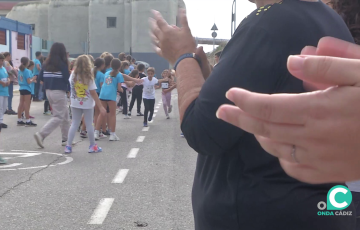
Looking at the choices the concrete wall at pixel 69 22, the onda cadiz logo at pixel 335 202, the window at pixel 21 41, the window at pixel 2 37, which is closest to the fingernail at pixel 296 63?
the onda cadiz logo at pixel 335 202

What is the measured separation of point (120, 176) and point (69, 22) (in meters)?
47.2

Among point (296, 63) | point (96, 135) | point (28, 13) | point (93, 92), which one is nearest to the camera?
point (296, 63)

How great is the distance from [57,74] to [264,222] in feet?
27.3

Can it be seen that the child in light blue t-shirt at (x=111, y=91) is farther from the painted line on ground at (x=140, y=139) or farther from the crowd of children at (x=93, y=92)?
the painted line on ground at (x=140, y=139)

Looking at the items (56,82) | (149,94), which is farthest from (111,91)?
(149,94)

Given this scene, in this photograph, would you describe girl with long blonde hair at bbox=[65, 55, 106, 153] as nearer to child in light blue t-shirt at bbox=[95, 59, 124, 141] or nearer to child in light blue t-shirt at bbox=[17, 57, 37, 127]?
child in light blue t-shirt at bbox=[95, 59, 124, 141]

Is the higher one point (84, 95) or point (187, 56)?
point (187, 56)

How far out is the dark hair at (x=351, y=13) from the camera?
1.84 metres

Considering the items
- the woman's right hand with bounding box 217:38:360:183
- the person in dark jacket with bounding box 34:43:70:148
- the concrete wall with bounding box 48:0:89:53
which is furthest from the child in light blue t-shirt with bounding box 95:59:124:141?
the concrete wall with bounding box 48:0:89:53

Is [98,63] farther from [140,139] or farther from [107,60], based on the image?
[140,139]

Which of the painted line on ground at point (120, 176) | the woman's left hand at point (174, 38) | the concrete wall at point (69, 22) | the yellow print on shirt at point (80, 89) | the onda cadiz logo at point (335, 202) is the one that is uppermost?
the concrete wall at point (69, 22)

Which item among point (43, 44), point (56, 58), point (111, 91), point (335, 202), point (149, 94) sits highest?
point (43, 44)

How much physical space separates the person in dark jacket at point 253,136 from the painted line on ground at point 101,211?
3.28 meters

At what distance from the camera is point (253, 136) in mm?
1388
